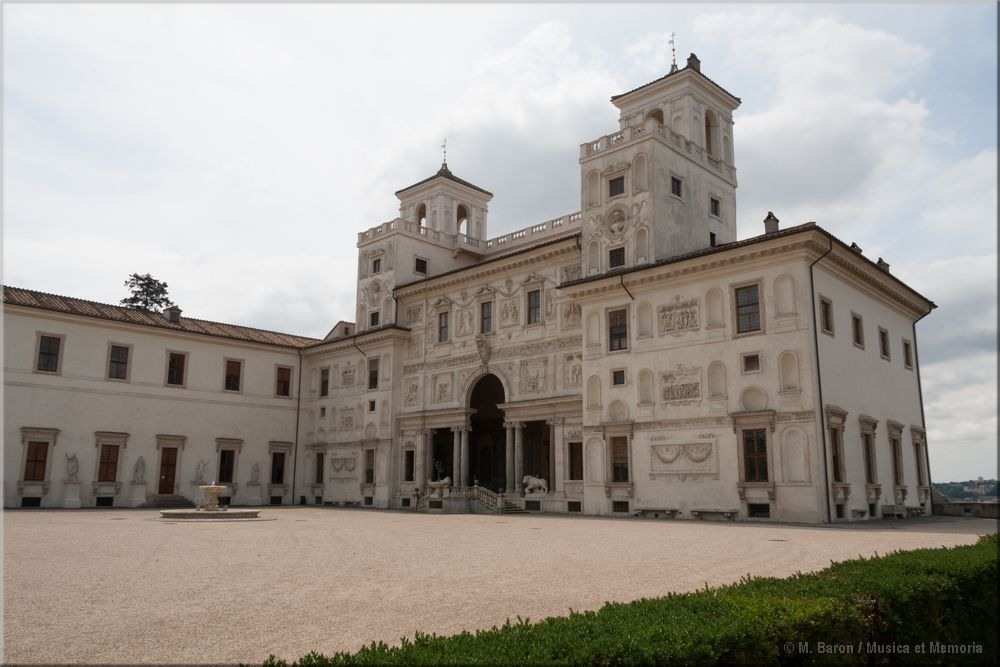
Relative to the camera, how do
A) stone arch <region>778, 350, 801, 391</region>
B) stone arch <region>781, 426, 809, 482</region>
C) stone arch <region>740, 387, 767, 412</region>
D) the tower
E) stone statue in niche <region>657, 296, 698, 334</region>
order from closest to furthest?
stone arch <region>781, 426, 809, 482</region> < stone arch <region>778, 350, 801, 391</region> < stone arch <region>740, 387, 767, 412</region> < stone statue in niche <region>657, 296, 698, 334</region> < the tower

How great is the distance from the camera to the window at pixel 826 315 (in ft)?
89.4

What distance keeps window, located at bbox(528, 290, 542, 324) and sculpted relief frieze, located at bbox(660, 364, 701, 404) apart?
28.1 ft

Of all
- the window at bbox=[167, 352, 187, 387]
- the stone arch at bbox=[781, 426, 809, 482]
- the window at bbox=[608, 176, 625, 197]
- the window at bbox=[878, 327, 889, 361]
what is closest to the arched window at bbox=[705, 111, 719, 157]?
the window at bbox=[608, 176, 625, 197]

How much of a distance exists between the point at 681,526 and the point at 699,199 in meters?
17.3

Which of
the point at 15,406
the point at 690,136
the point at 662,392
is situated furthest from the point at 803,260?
the point at 15,406

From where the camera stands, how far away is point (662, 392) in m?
29.9

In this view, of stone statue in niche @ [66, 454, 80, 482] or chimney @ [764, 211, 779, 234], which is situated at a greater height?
chimney @ [764, 211, 779, 234]

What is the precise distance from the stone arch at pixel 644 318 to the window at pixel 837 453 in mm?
7785

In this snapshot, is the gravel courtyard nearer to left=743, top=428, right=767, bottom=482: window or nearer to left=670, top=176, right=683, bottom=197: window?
left=743, top=428, right=767, bottom=482: window

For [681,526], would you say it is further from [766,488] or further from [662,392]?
[662,392]

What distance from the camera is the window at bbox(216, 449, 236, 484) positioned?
1727 inches

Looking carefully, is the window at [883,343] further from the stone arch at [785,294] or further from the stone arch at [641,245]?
the stone arch at [641,245]

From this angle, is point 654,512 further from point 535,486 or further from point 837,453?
point 535,486

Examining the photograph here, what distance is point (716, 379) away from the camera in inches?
1124
